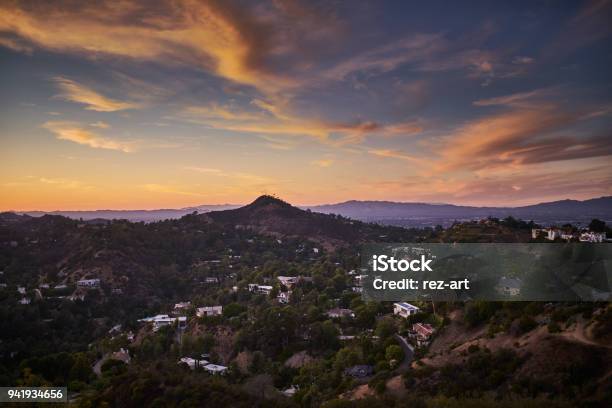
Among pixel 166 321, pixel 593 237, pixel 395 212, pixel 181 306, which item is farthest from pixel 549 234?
pixel 395 212

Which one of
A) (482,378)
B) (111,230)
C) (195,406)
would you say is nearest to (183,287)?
(111,230)

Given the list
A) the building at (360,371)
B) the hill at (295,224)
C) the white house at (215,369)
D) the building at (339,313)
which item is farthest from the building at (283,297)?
the hill at (295,224)

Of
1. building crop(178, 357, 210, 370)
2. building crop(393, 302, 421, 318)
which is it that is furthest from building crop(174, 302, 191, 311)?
building crop(393, 302, 421, 318)

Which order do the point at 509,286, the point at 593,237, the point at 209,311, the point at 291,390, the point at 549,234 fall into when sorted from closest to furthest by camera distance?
the point at 291,390
the point at 509,286
the point at 593,237
the point at 209,311
the point at 549,234

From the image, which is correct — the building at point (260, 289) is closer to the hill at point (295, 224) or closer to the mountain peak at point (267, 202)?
the hill at point (295, 224)

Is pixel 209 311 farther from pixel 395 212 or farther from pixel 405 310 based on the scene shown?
pixel 395 212
